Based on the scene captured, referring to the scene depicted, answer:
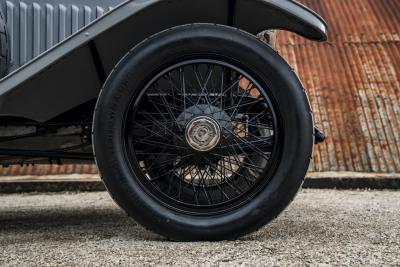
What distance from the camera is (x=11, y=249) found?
2.16 meters

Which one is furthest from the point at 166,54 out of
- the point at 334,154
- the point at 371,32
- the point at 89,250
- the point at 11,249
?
the point at 371,32

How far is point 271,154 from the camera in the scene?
2.23 metres

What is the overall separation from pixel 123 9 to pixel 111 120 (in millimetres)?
425

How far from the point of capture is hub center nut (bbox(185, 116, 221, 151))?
221 centimetres

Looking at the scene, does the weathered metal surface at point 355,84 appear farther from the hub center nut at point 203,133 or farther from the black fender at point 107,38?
the hub center nut at point 203,133

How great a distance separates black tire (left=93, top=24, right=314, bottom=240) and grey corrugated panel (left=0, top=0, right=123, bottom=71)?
1010mm

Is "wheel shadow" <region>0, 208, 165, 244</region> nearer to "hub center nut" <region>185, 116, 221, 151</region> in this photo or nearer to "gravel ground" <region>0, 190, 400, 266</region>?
"gravel ground" <region>0, 190, 400, 266</region>

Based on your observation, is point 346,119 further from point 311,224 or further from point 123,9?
point 123,9

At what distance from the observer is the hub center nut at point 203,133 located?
7.27 ft

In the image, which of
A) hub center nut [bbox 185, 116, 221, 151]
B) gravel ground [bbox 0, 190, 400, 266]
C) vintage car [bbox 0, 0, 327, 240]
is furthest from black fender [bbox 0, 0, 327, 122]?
gravel ground [bbox 0, 190, 400, 266]

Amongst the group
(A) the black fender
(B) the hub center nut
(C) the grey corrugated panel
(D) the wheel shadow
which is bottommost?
(D) the wheel shadow

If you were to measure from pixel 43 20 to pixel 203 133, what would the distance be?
4.64ft

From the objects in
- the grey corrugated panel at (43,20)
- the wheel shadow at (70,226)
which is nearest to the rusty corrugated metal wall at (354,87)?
the wheel shadow at (70,226)

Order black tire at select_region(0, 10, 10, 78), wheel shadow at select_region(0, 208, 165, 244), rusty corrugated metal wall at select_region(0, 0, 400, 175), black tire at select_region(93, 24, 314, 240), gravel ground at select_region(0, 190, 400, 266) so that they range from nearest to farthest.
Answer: gravel ground at select_region(0, 190, 400, 266) → black tire at select_region(93, 24, 314, 240) → wheel shadow at select_region(0, 208, 165, 244) → black tire at select_region(0, 10, 10, 78) → rusty corrugated metal wall at select_region(0, 0, 400, 175)
